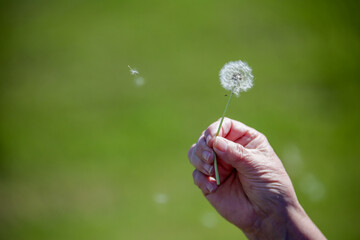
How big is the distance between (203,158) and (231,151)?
0.41ft

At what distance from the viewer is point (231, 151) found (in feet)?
3.03

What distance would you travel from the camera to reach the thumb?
0.92 m

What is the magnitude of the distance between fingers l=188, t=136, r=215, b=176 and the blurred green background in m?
0.99

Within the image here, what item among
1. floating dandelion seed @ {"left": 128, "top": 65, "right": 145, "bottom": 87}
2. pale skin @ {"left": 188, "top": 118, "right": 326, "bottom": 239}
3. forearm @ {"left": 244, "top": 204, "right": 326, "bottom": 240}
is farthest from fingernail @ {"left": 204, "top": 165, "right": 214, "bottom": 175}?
floating dandelion seed @ {"left": 128, "top": 65, "right": 145, "bottom": 87}

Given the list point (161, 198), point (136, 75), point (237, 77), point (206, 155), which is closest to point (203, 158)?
point (206, 155)

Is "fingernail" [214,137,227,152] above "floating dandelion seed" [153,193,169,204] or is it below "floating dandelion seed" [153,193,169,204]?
above

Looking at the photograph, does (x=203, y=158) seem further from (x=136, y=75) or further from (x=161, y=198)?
(x=161, y=198)

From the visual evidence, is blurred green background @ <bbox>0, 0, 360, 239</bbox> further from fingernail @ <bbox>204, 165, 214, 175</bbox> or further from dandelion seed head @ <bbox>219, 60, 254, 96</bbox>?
dandelion seed head @ <bbox>219, 60, 254, 96</bbox>

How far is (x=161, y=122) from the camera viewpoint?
2.19 meters

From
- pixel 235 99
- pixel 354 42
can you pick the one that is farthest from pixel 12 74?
pixel 354 42

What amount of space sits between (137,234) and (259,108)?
132cm

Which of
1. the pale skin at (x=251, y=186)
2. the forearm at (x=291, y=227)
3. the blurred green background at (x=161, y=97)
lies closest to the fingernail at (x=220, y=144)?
the pale skin at (x=251, y=186)

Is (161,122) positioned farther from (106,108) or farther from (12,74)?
(12,74)

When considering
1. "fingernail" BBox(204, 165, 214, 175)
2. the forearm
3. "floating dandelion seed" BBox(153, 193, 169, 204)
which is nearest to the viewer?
the forearm
